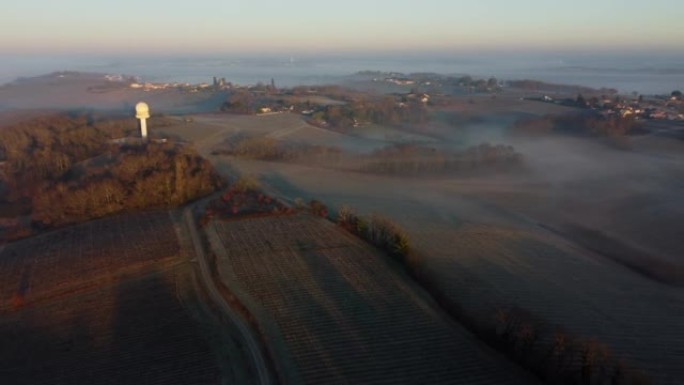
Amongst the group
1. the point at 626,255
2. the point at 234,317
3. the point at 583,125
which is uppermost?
the point at 583,125

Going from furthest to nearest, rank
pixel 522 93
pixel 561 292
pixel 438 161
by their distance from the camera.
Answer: pixel 522 93
pixel 438 161
pixel 561 292

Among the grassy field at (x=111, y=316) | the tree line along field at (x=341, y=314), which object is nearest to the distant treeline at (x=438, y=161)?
the tree line along field at (x=341, y=314)

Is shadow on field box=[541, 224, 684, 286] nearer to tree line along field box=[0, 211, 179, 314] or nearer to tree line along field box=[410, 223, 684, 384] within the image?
tree line along field box=[410, 223, 684, 384]

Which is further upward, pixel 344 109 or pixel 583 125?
pixel 344 109

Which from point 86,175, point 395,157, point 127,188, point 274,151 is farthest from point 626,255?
point 86,175

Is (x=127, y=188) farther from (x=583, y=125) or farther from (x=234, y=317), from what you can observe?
(x=583, y=125)
